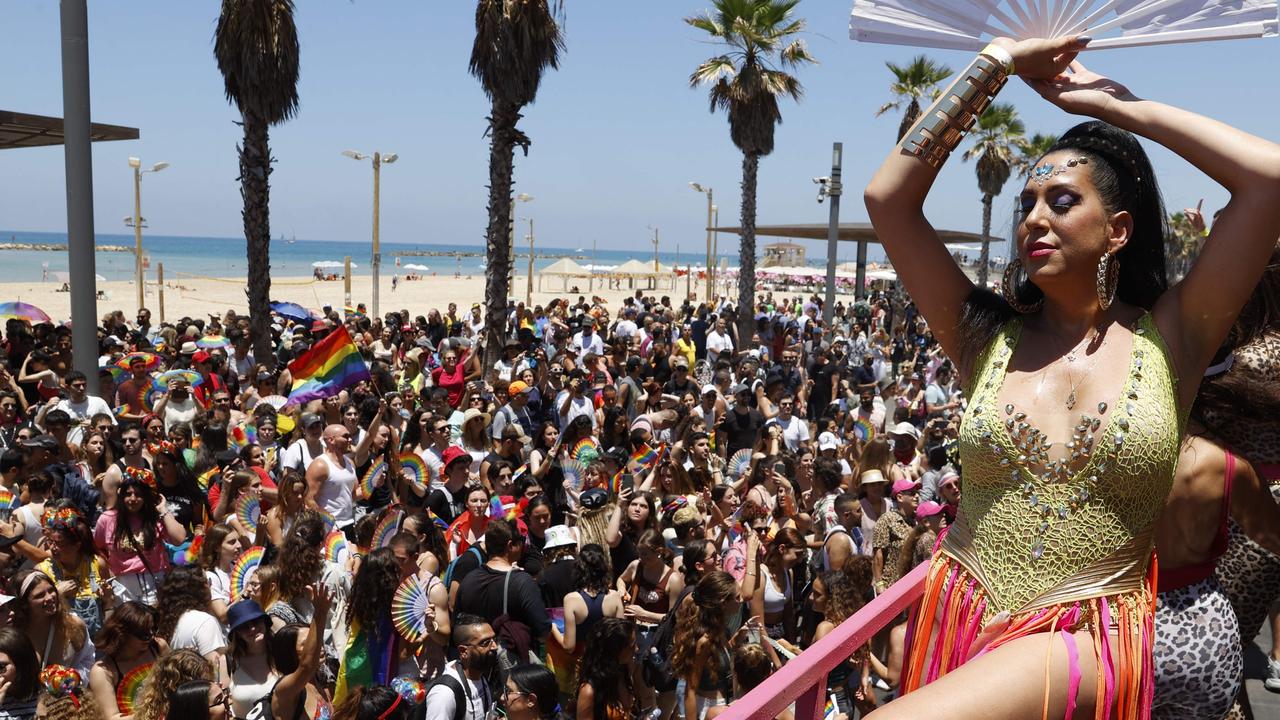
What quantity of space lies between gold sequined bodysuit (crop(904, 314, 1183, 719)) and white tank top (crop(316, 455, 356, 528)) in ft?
22.0

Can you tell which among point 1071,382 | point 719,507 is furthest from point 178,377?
point 1071,382

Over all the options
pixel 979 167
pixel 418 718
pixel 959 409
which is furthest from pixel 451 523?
pixel 979 167

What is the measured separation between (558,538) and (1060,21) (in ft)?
16.4

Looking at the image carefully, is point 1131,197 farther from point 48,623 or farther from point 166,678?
point 48,623

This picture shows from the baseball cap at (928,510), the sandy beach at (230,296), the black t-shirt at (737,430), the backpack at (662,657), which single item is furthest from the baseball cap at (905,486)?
the sandy beach at (230,296)

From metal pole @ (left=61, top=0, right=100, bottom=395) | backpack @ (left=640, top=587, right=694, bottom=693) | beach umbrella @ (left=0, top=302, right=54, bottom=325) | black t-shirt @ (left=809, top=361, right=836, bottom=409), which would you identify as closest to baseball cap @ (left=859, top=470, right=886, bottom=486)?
backpack @ (left=640, top=587, right=694, bottom=693)

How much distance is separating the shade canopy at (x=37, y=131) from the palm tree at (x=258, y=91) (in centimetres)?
152

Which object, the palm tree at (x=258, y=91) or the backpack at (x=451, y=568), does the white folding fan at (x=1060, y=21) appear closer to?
the backpack at (x=451, y=568)

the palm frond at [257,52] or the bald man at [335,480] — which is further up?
the palm frond at [257,52]

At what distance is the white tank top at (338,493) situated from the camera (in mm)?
8062

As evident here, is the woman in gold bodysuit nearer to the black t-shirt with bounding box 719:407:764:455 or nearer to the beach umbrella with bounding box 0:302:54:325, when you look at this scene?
the black t-shirt with bounding box 719:407:764:455

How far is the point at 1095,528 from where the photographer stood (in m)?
1.92

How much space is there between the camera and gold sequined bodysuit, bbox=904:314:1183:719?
1890mm

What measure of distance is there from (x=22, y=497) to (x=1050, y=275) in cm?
696
